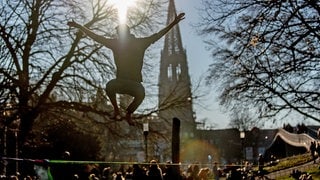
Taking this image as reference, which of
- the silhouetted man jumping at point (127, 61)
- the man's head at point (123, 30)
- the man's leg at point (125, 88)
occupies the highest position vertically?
the man's head at point (123, 30)

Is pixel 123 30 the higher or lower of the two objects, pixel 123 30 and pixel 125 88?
the higher

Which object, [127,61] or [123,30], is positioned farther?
[123,30]

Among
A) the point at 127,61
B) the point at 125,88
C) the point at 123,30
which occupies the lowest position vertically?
the point at 125,88

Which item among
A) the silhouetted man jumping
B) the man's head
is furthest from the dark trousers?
the man's head

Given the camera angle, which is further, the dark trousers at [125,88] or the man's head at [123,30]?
the man's head at [123,30]

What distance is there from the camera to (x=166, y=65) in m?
115

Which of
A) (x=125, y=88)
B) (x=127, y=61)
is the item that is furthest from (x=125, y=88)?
(x=127, y=61)

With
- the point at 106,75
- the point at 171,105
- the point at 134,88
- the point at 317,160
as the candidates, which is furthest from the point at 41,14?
the point at 317,160

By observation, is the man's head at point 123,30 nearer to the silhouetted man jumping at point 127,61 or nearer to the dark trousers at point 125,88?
the silhouetted man jumping at point 127,61

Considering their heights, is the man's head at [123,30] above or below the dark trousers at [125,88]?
above

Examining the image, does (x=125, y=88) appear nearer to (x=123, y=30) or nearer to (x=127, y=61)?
(x=127, y=61)

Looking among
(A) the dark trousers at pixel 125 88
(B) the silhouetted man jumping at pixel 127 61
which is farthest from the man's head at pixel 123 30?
(A) the dark trousers at pixel 125 88

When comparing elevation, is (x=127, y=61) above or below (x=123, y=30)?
below

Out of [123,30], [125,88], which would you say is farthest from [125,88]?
[123,30]
